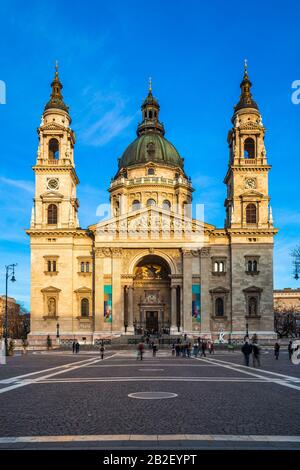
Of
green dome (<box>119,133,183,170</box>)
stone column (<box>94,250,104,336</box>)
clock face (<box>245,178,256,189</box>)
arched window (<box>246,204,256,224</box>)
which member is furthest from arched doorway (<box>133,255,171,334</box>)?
green dome (<box>119,133,183,170</box>)

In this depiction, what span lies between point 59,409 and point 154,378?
9983mm

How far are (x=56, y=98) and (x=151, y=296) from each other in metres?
29.4

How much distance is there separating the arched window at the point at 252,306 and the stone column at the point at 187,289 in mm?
7507

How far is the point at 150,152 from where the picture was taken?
90938 millimetres

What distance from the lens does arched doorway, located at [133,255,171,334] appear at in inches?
3019

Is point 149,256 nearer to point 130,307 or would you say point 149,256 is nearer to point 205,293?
point 130,307

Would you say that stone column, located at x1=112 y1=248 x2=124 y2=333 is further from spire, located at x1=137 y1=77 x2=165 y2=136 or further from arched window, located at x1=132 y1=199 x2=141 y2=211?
spire, located at x1=137 y1=77 x2=165 y2=136

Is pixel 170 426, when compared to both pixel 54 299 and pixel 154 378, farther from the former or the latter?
pixel 54 299

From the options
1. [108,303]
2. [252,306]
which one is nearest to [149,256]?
[108,303]

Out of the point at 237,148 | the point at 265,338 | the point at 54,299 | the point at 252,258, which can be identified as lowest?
the point at 265,338

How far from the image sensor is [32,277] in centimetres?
7119

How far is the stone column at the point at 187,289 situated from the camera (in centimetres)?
6988

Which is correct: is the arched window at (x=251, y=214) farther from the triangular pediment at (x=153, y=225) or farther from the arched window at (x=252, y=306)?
the arched window at (x=252, y=306)
